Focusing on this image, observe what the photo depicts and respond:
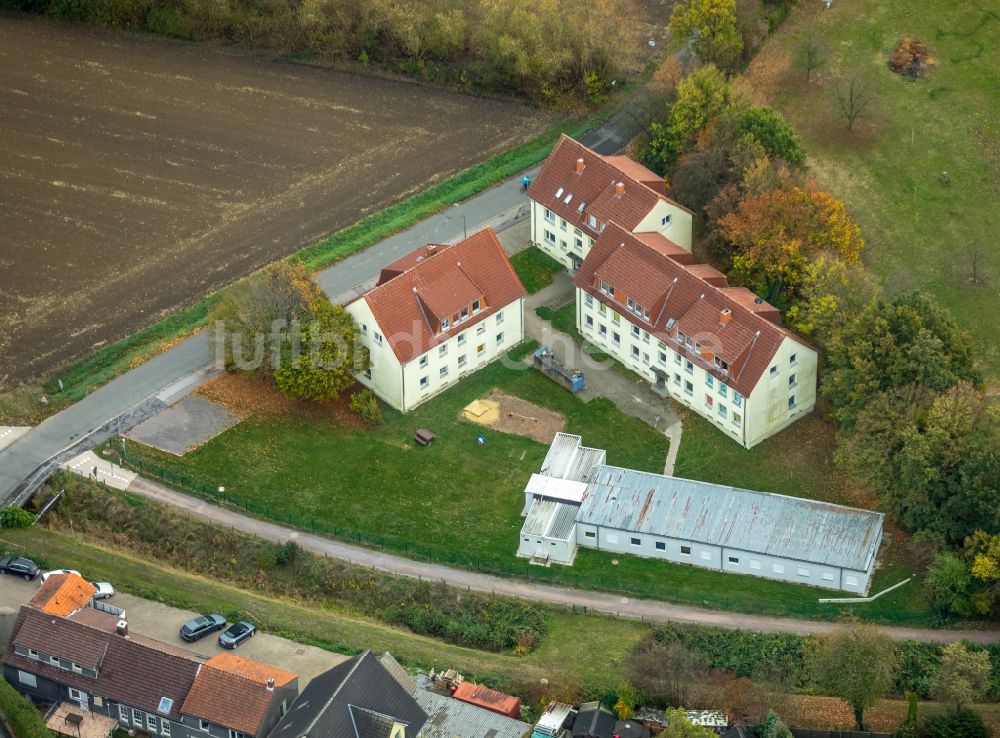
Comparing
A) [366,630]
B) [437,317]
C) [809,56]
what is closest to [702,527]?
[366,630]

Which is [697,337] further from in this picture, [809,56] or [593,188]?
[809,56]

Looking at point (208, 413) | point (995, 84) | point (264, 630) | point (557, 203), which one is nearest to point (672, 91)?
point (557, 203)

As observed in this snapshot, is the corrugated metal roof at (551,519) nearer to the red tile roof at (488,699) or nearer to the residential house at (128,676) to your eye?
the red tile roof at (488,699)

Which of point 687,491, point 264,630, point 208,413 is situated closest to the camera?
point 264,630

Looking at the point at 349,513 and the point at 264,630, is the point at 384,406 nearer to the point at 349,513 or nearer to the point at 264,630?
the point at 349,513

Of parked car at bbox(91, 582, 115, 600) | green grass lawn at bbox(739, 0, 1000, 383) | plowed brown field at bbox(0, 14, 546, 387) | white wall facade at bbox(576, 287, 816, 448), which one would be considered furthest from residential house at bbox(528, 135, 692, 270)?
parked car at bbox(91, 582, 115, 600)

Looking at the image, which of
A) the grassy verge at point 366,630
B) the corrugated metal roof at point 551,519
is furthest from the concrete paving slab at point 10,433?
the corrugated metal roof at point 551,519

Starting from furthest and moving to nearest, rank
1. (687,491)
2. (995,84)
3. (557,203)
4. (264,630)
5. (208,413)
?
(995,84) → (557,203) → (208,413) → (687,491) → (264,630)
